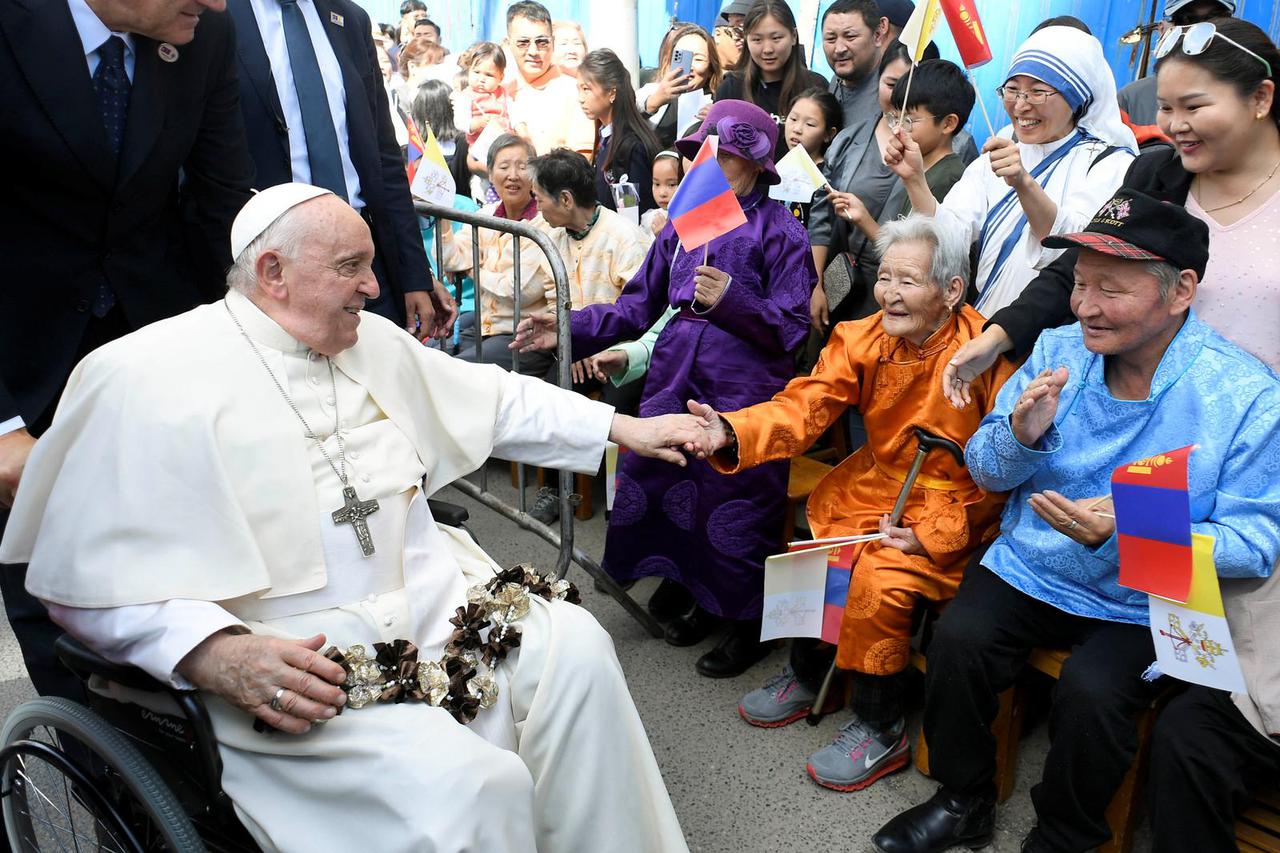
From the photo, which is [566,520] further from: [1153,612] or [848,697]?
[1153,612]

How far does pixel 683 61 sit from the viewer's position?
6.16 metres

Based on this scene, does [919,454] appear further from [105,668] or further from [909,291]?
[105,668]

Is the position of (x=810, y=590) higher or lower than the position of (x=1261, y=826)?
higher

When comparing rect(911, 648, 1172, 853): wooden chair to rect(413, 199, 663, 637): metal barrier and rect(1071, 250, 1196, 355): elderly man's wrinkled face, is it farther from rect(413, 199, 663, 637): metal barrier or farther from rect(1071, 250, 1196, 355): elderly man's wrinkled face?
rect(413, 199, 663, 637): metal barrier

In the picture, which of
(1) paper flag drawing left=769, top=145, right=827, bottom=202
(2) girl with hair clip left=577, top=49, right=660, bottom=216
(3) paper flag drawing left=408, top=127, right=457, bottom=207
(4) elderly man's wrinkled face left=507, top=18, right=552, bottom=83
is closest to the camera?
(1) paper flag drawing left=769, top=145, right=827, bottom=202

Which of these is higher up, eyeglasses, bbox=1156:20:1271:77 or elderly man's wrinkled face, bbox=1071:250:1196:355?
eyeglasses, bbox=1156:20:1271:77

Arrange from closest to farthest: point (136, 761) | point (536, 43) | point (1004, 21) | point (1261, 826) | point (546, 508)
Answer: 1. point (136, 761)
2. point (1261, 826)
3. point (546, 508)
4. point (1004, 21)
5. point (536, 43)

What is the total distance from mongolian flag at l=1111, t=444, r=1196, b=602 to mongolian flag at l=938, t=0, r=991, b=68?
155 cm

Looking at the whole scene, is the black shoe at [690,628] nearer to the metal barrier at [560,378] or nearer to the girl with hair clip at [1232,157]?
the metal barrier at [560,378]

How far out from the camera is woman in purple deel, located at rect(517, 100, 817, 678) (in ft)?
11.0

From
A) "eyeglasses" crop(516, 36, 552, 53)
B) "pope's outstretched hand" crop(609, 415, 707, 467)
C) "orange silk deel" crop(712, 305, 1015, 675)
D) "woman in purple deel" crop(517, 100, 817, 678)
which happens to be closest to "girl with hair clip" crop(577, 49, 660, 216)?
"eyeglasses" crop(516, 36, 552, 53)

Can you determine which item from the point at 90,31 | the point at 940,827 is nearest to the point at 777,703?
the point at 940,827

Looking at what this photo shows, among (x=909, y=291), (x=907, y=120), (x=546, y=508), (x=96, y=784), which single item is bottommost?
(x=546, y=508)

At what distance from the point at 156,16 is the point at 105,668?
145 cm
